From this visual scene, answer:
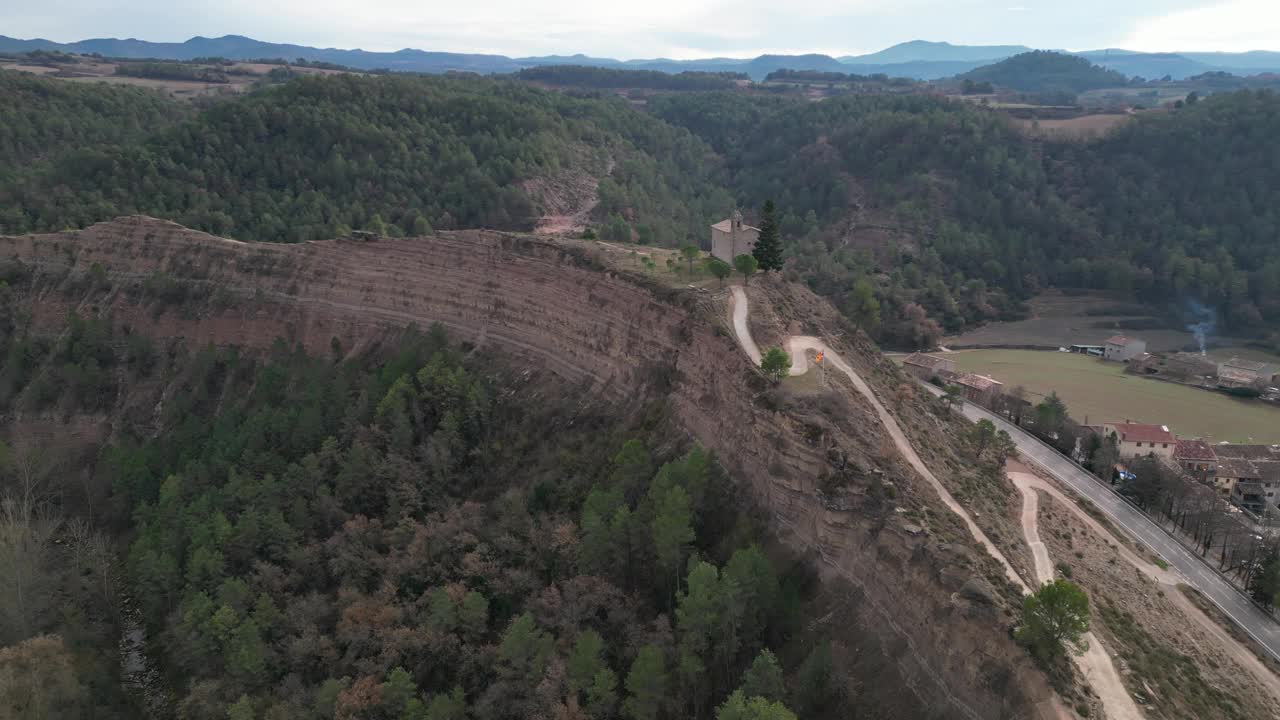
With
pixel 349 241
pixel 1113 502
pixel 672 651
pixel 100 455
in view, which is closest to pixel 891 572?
pixel 672 651

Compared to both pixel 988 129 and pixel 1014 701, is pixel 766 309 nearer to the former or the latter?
pixel 1014 701

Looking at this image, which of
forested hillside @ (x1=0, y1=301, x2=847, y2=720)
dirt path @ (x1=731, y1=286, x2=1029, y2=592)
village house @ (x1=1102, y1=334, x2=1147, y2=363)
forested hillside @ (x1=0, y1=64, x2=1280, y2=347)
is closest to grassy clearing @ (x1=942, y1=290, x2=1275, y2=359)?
forested hillside @ (x1=0, y1=64, x2=1280, y2=347)

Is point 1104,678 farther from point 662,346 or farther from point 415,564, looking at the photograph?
point 415,564

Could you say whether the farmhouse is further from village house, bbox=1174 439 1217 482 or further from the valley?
village house, bbox=1174 439 1217 482

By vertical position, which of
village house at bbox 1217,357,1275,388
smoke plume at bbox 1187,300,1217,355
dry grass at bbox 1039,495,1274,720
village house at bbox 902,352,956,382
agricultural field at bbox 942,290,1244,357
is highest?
dry grass at bbox 1039,495,1274,720

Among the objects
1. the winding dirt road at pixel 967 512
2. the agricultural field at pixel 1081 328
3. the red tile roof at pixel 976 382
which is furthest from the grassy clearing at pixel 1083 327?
the winding dirt road at pixel 967 512

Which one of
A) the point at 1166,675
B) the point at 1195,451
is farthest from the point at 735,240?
the point at 1195,451

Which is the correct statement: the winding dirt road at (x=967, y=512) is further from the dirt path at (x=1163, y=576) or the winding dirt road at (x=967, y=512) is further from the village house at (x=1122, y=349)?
the village house at (x=1122, y=349)
